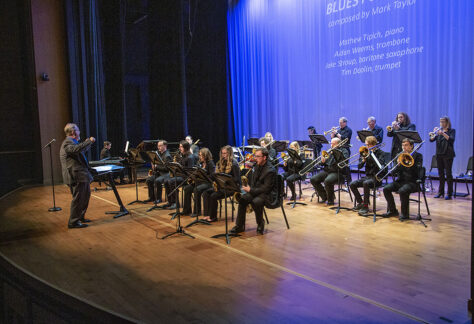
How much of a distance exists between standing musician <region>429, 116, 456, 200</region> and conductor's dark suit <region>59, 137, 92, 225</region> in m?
6.30

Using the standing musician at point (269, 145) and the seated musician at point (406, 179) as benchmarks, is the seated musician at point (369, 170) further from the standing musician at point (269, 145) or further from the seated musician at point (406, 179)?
the standing musician at point (269, 145)

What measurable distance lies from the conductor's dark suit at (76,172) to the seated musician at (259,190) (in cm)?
250

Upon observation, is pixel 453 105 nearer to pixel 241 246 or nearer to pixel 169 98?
pixel 241 246

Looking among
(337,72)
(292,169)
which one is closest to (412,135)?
(292,169)

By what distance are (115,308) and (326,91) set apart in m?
9.54

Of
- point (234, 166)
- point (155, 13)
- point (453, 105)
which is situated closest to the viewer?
point (234, 166)

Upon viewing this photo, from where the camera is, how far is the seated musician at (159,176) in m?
8.06

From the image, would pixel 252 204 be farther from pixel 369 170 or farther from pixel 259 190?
pixel 369 170

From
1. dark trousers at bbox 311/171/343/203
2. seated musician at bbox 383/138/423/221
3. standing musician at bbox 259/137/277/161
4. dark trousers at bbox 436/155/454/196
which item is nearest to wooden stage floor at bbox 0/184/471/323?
seated musician at bbox 383/138/423/221

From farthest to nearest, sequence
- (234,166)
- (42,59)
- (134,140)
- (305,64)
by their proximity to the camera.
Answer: (134,140), (305,64), (42,59), (234,166)

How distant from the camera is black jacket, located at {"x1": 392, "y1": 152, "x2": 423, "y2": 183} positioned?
631 cm

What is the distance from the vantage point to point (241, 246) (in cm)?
539

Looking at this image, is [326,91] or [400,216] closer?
[400,216]

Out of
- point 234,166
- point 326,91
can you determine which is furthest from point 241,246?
point 326,91
